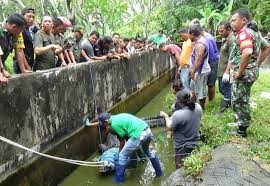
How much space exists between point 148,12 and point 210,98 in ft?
47.2

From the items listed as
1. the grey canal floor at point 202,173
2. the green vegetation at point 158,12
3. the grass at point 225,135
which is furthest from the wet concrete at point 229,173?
the green vegetation at point 158,12

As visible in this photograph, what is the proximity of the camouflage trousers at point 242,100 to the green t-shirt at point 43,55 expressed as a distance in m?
3.22

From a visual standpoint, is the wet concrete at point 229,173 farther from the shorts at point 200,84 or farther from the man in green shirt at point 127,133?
the shorts at point 200,84

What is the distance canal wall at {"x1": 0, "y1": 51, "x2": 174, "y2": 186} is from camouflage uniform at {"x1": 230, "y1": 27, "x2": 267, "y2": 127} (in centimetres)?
285

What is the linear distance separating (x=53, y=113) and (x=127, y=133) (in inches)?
50.3

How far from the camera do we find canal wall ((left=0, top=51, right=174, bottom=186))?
4727 mm

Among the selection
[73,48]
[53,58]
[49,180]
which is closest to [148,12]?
[73,48]

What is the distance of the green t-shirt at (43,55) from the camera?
6.30 meters

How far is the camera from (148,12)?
2220 centimetres

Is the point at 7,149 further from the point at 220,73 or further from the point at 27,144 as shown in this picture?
the point at 220,73

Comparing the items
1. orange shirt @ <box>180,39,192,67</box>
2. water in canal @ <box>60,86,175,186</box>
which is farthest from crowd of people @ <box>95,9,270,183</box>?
orange shirt @ <box>180,39,192,67</box>

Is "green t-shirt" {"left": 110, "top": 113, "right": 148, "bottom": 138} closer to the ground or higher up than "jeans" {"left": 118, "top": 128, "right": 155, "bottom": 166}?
higher up

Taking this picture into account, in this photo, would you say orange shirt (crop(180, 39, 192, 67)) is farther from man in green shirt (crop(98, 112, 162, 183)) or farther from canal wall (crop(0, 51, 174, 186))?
man in green shirt (crop(98, 112, 162, 183))

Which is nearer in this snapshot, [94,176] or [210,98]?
[94,176]
